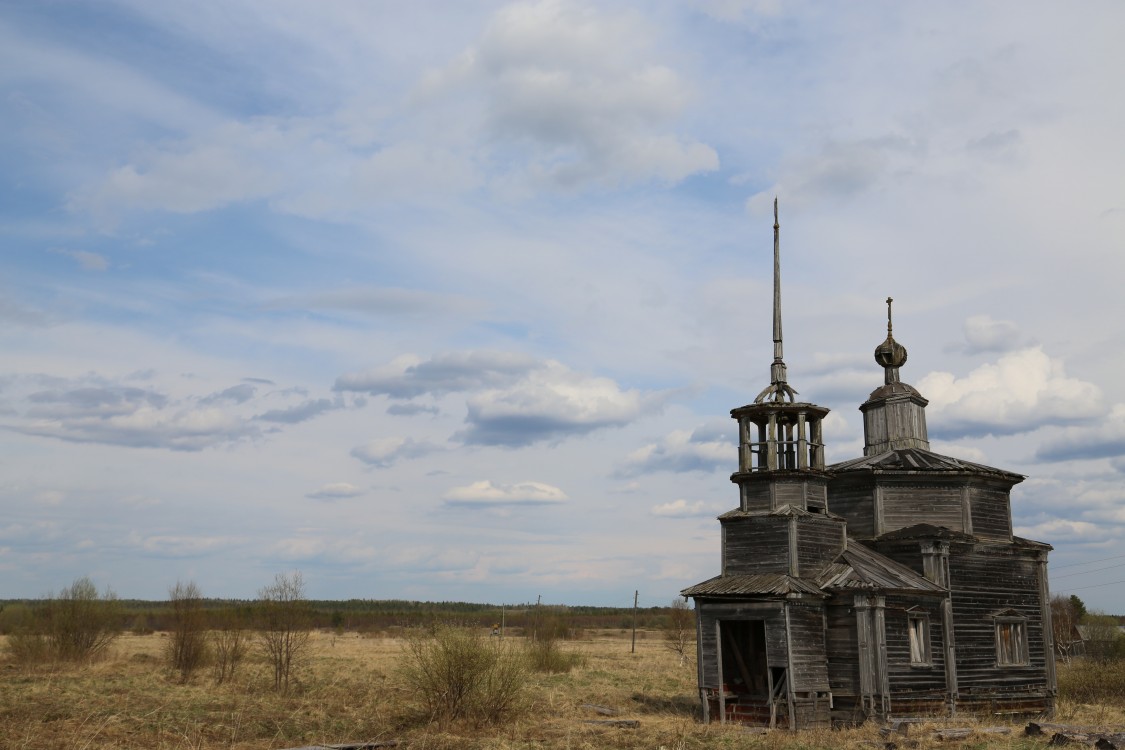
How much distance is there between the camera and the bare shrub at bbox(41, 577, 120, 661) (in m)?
41.5

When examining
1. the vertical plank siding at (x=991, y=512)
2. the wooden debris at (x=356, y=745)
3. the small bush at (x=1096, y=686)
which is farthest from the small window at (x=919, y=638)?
the wooden debris at (x=356, y=745)

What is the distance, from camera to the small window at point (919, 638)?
27000 millimetres

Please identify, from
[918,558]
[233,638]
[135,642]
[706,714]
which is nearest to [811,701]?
[706,714]

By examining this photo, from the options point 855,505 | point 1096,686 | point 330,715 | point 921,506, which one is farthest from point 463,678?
point 1096,686

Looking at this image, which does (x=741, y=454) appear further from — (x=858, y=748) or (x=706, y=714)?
(x=858, y=748)

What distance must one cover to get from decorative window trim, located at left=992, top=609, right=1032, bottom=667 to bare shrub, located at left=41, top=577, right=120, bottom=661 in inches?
1382

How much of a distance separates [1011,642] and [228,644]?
28.1m

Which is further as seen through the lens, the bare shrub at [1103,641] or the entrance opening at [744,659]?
the bare shrub at [1103,641]

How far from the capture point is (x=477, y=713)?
2452 cm

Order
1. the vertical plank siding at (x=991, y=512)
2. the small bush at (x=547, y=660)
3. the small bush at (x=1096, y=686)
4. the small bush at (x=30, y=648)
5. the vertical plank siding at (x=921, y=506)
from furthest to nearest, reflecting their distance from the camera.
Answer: the small bush at (x=547, y=660)
the small bush at (x=30, y=648)
the small bush at (x=1096, y=686)
the vertical plank siding at (x=991, y=512)
the vertical plank siding at (x=921, y=506)

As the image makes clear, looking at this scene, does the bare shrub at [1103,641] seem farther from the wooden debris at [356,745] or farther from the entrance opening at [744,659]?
the wooden debris at [356,745]

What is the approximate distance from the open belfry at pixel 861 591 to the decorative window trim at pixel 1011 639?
4 centimetres

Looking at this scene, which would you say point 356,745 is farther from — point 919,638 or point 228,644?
point 228,644

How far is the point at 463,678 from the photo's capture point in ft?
80.1
